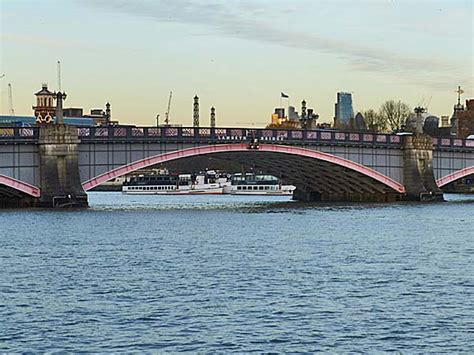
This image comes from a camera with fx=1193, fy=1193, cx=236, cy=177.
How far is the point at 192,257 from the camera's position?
54.5 metres

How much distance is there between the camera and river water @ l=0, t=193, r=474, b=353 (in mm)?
33906

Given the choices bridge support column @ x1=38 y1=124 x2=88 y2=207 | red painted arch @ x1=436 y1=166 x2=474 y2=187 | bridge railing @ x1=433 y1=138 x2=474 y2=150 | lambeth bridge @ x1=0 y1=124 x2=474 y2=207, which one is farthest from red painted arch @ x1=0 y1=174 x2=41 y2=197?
bridge railing @ x1=433 y1=138 x2=474 y2=150

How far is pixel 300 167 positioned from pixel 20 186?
34.9m

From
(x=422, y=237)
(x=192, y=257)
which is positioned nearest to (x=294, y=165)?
(x=422, y=237)

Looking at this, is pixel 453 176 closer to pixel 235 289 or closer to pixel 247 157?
pixel 247 157

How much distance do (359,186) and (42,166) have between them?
3973 cm

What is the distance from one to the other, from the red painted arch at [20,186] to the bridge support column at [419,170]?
40952 mm

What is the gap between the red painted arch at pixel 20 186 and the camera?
299 ft

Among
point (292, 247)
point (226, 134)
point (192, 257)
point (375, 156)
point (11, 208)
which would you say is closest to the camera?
point (192, 257)

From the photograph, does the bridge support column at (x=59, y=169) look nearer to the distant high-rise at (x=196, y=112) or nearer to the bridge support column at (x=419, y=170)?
the bridge support column at (x=419, y=170)

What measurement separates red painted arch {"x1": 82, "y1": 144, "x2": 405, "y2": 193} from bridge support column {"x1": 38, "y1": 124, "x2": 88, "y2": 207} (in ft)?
8.95

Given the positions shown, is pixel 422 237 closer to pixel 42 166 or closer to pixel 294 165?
pixel 42 166

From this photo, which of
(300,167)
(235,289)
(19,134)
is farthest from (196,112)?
(235,289)

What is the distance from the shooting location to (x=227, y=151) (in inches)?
4166
